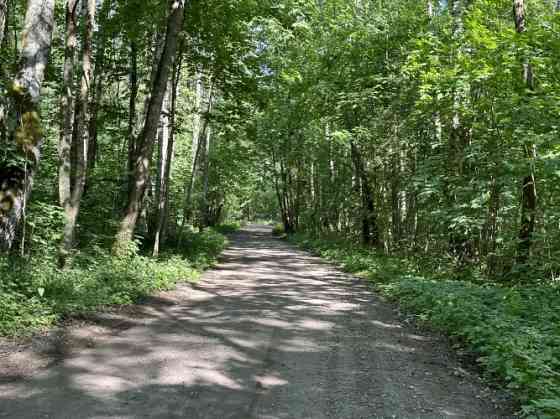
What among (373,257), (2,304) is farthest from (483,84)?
(2,304)

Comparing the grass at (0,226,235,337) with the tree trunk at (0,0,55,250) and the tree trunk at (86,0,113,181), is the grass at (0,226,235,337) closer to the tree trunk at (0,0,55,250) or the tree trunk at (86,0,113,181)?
the tree trunk at (0,0,55,250)

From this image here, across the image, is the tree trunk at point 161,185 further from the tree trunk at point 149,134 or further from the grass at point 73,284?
the tree trunk at point 149,134

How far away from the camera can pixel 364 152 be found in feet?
57.8

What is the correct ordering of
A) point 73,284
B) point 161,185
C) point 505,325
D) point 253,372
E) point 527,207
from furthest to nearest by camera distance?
point 161,185, point 527,207, point 73,284, point 505,325, point 253,372

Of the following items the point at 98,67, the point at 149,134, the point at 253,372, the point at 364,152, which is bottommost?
the point at 253,372

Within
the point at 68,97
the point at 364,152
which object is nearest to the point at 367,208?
the point at 364,152

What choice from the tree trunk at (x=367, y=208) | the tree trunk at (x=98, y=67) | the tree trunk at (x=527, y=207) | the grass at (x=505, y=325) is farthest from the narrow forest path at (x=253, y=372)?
the tree trunk at (x=367, y=208)

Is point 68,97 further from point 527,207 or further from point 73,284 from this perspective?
point 527,207

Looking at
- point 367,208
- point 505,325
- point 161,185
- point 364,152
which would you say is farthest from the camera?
point 367,208

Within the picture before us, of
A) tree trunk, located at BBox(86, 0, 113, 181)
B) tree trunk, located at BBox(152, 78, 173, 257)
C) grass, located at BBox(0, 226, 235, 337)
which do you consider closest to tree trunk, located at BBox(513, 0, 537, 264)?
grass, located at BBox(0, 226, 235, 337)

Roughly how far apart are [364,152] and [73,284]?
1215cm

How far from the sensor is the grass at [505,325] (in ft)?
15.7

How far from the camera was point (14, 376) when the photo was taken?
4.90 meters

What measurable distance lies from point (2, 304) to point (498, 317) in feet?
22.1
